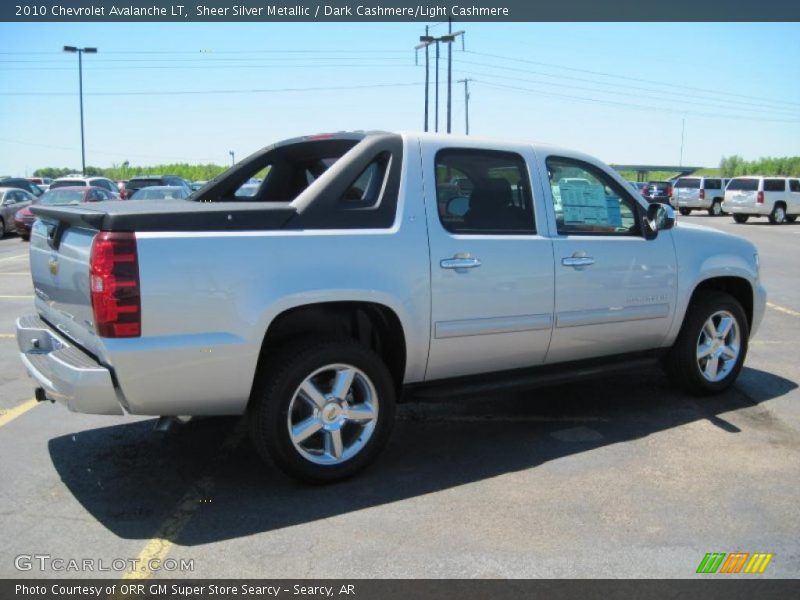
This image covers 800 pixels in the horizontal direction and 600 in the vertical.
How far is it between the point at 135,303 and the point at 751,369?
17.6 ft

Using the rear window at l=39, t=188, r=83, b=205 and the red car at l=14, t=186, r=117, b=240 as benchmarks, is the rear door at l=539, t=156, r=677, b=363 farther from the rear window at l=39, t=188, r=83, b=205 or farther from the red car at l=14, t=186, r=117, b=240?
the rear window at l=39, t=188, r=83, b=205

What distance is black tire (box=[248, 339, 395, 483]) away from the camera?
12.6 ft

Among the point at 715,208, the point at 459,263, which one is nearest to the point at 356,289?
the point at 459,263

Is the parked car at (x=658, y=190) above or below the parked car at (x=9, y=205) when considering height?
above

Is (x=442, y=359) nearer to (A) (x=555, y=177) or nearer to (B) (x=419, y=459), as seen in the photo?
(B) (x=419, y=459)

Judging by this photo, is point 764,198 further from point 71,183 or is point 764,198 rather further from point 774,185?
point 71,183

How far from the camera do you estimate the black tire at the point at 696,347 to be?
554 centimetres

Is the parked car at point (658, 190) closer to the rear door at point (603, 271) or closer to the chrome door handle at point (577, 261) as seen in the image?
the rear door at point (603, 271)

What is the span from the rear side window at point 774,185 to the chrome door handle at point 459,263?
2957 cm

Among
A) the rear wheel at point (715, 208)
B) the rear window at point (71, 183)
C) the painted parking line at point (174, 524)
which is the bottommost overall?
the painted parking line at point (174, 524)

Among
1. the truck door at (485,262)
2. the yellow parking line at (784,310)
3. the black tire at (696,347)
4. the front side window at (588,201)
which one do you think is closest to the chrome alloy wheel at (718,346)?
the black tire at (696,347)

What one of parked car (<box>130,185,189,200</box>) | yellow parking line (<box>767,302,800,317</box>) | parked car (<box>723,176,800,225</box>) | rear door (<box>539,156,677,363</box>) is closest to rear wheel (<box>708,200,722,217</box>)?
parked car (<box>723,176,800,225</box>)

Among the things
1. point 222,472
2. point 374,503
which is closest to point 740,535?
point 374,503

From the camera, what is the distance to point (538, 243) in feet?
15.3
